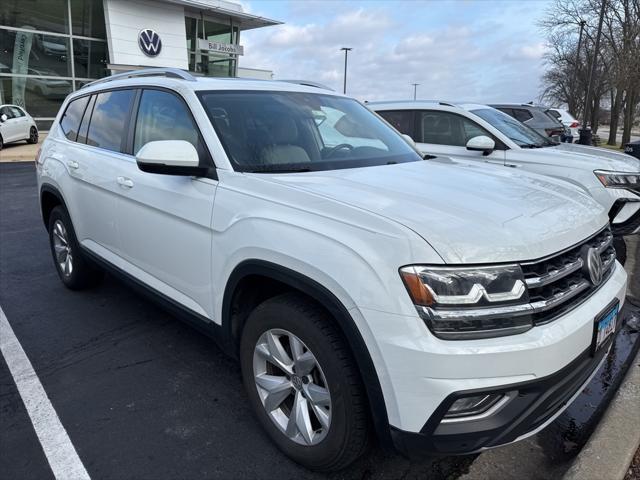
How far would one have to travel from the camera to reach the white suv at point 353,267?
180 centimetres

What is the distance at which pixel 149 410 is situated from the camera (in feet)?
9.33

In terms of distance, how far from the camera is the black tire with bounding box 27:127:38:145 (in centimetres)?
1919

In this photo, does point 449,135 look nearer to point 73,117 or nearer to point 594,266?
point 73,117

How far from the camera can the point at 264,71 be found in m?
31.9

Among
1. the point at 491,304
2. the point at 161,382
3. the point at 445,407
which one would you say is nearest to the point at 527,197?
the point at 491,304

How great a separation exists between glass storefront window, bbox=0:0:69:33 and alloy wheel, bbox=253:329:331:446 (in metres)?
25.3

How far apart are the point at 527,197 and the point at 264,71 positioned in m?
31.6

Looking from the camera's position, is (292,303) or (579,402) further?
(579,402)

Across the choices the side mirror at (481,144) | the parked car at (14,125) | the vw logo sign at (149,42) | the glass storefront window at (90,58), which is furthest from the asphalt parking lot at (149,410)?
the vw logo sign at (149,42)

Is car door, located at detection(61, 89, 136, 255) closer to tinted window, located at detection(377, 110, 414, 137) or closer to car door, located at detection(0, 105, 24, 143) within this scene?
tinted window, located at detection(377, 110, 414, 137)

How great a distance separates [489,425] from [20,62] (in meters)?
25.9

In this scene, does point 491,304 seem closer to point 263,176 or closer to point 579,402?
point 263,176

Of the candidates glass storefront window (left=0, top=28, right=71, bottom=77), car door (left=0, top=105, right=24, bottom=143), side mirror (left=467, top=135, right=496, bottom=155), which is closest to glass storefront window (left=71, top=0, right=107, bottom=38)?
glass storefront window (left=0, top=28, right=71, bottom=77)

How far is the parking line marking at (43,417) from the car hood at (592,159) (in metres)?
5.35
